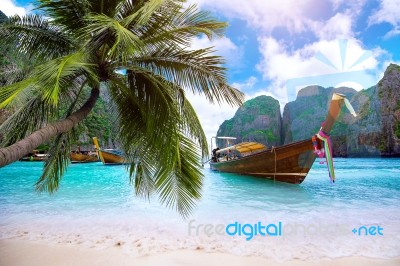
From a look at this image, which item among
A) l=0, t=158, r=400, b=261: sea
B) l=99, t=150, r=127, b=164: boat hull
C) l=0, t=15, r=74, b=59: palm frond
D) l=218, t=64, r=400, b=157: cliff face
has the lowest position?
l=0, t=158, r=400, b=261: sea

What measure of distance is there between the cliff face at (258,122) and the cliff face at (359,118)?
0.73ft

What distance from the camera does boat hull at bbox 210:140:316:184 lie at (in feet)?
17.8

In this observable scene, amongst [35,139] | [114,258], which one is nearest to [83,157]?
[114,258]

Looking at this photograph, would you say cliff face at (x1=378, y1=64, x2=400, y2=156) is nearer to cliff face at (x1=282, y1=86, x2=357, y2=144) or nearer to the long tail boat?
cliff face at (x1=282, y1=86, x2=357, y2=144)

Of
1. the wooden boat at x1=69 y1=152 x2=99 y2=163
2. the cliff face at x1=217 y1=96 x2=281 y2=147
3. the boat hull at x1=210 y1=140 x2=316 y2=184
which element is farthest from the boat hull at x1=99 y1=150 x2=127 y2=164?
the boat hull at x1=210 y1=140 x2=316 y2=184

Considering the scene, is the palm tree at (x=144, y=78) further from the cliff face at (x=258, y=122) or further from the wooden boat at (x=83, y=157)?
the wooden boat at (x=83, y=157)

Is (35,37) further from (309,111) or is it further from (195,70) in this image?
(309,111)

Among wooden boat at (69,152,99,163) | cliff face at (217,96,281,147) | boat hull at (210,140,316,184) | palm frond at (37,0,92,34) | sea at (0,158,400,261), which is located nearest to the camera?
palm frond at (37,0,92,34)

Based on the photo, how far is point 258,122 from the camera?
6.29 m

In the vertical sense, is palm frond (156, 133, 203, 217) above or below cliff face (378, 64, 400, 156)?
below

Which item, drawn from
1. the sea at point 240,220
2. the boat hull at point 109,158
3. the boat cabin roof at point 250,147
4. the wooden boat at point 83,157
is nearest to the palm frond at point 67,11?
the sea at point 240,220

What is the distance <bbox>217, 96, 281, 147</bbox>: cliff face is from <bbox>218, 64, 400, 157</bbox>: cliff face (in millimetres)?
223

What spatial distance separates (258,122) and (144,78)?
174 inches

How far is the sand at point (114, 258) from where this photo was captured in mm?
2344
